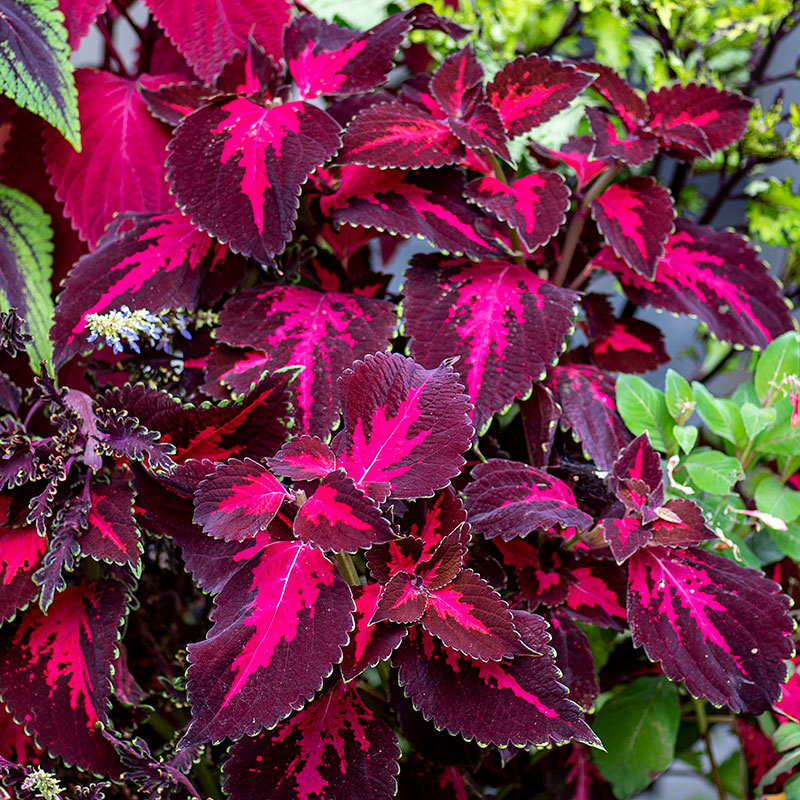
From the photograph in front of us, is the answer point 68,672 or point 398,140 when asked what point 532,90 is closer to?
point 398,140

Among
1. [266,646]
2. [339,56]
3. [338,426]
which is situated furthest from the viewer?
[339,56]

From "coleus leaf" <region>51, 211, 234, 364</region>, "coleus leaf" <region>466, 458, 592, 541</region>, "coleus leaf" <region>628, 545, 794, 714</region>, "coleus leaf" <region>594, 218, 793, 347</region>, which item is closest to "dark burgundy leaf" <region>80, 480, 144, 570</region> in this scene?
"coleus leaf" <region>51, 211, 234, 364</region>

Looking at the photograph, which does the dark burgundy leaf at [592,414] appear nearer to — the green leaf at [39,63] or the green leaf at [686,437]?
the green leaf at [686,437]

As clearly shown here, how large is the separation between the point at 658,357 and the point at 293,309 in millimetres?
315

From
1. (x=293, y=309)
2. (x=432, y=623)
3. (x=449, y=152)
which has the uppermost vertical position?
(x=449, y=152)

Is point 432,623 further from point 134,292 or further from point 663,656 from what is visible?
point 134,292

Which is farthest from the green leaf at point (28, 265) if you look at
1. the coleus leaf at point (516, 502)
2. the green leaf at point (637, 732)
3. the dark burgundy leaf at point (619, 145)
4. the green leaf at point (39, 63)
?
the green leaf at point (637, 732)

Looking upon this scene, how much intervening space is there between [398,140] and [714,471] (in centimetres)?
33

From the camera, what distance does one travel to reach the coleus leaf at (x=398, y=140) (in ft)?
1.88

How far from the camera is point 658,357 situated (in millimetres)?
685

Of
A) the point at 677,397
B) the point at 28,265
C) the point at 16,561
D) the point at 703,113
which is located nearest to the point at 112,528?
the point at 16,561

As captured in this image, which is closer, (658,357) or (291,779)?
(291,779)

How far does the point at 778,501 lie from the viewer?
2.03ft

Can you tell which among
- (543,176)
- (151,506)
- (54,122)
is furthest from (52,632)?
(543,176)
